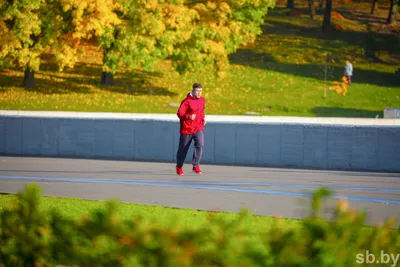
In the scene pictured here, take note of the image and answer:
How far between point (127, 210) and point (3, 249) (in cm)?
672

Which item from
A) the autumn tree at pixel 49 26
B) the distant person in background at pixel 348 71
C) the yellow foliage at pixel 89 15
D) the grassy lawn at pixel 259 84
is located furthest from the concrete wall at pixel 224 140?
the distant person in background at pixel 348 71

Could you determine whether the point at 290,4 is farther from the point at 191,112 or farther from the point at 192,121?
the point at 191,112

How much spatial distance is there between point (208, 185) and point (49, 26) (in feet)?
102

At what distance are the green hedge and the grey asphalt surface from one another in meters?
6.44

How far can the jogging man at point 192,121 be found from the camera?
694 inches

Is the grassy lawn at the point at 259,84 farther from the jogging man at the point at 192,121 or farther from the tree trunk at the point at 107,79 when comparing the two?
the jogging man at the point at 192,121

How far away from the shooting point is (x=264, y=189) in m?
15.3

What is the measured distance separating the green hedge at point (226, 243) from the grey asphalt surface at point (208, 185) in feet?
21.1

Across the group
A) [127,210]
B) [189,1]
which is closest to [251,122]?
[127,210]

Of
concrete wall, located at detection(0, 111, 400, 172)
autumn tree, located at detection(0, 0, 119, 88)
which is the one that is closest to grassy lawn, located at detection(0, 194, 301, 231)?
concrete wall, located at detection(0, 111, 400, 172)

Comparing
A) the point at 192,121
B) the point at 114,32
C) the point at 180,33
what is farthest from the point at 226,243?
the point at 180,33

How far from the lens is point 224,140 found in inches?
850

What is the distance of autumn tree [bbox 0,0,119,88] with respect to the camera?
4431cm

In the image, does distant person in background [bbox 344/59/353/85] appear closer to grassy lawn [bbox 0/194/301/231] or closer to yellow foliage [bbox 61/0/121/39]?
yellow foliage [bbox 61/0/121/39]
